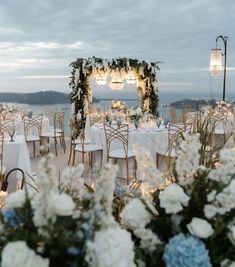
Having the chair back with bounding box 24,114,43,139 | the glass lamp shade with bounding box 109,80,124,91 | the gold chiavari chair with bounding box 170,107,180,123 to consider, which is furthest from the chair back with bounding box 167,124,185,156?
the gold chiavari chair with bounding box 170,107,180,123

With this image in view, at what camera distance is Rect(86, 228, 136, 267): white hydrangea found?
0.87 m

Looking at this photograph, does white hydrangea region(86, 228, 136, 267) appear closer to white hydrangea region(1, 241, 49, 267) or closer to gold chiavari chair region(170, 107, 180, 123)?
white hydrangea region(1, 241, 49, 267)

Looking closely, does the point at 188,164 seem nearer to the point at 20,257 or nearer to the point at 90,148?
the point at 20,257

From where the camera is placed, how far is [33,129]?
8.34 m

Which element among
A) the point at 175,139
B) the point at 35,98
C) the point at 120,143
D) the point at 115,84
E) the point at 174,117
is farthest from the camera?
the point at 35,98

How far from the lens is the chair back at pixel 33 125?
7917 mm

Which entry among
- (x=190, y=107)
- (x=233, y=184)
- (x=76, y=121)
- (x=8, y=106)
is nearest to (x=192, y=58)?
(x=190, y=107)

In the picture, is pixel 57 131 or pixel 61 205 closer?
pixel 61 205

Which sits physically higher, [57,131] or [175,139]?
[175,139]

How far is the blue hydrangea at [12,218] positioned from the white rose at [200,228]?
41 cm

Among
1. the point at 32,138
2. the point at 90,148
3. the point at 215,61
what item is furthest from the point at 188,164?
the point at 215,61

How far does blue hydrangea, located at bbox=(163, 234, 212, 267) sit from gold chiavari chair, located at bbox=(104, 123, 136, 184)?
4.78m

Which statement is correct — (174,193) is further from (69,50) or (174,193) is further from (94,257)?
(69,50)

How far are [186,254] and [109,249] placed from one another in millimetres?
195
